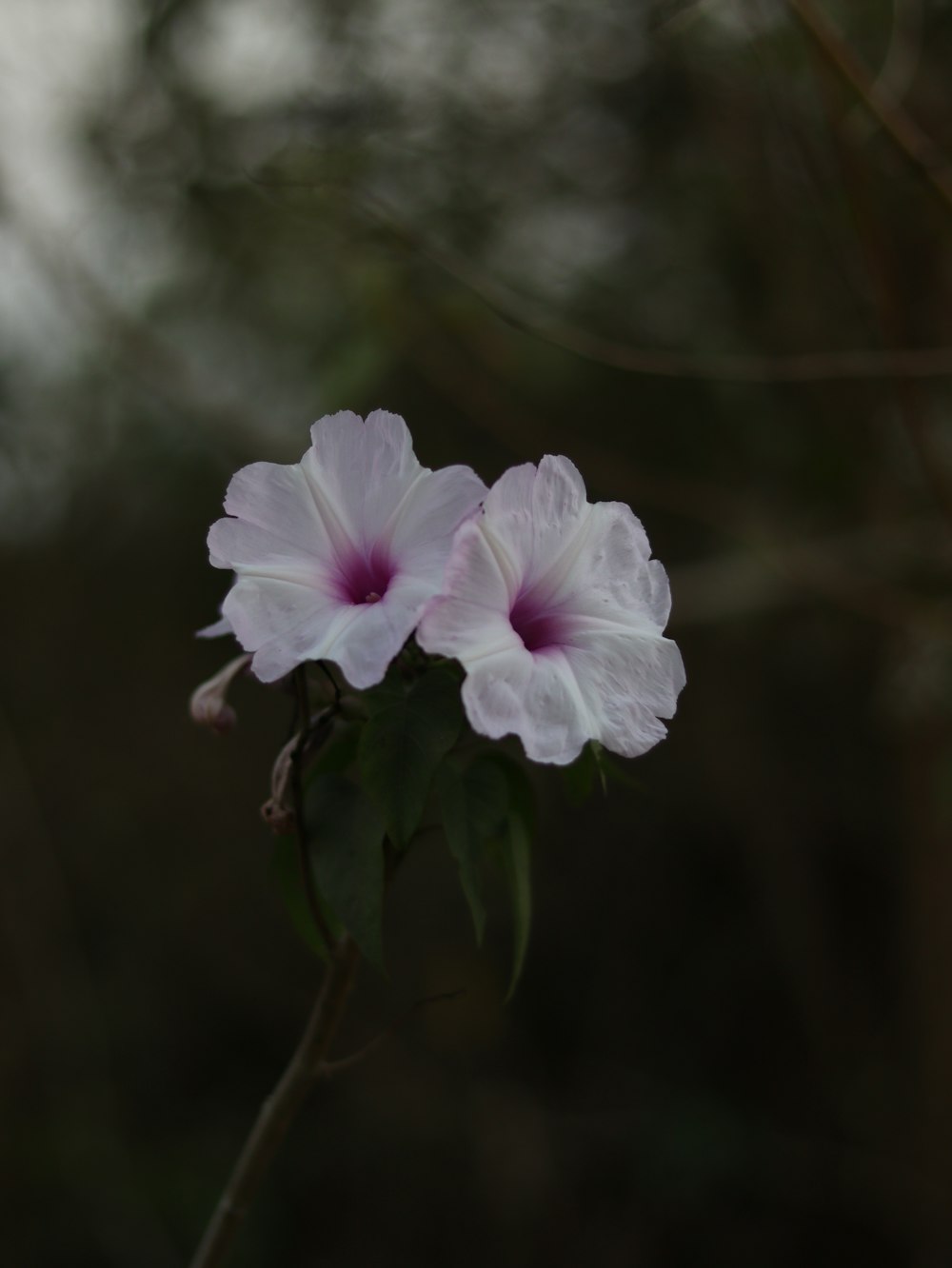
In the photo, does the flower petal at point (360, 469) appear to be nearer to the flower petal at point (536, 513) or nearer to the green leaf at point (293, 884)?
the flower petal at point (536, 513)

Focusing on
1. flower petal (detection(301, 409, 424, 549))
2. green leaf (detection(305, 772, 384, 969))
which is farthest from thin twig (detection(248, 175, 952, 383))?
A: green leaf (detection(305, 772, 384, 969))

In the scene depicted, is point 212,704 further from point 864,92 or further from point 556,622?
point 864,92

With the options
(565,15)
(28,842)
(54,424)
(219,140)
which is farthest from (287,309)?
(28,842)

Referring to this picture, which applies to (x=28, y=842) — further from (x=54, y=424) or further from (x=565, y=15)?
(x=565, y=15)

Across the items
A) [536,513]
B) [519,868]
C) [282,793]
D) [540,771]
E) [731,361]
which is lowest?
[540,771]

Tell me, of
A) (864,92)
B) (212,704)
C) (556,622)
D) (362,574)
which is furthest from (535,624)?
(864,92)

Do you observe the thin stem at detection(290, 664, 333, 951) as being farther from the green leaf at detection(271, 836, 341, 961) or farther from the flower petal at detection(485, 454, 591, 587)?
the flower petal at detection(485, 454, 591, 587)
